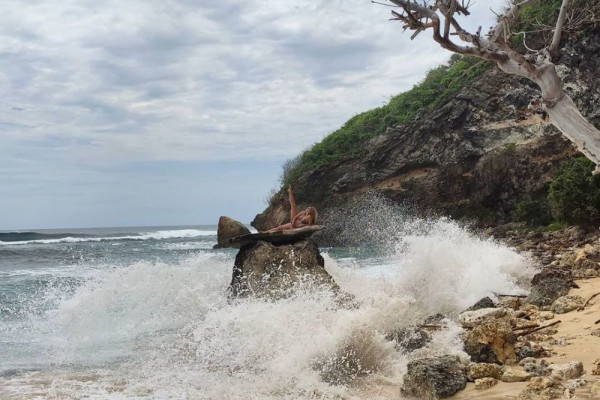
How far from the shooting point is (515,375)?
495cm

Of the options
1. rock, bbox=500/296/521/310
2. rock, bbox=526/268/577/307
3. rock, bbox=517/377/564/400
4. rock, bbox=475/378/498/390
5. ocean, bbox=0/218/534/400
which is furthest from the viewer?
rock, bbox=526/268/577/307

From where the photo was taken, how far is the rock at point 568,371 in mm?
4723

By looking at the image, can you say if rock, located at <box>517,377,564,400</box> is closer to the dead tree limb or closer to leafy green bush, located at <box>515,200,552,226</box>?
the dead tree limb

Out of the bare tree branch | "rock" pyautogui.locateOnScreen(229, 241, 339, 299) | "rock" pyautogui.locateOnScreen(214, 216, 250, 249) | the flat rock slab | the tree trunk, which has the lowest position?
"rock" pyautogui.locateOnScreen(229, 241, 339, 299)

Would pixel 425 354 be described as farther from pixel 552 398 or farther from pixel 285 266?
pixel 285 266

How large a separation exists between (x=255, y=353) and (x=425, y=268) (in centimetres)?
451

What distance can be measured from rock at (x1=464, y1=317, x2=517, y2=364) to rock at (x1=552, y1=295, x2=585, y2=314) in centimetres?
192

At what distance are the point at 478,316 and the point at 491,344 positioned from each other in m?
1.64

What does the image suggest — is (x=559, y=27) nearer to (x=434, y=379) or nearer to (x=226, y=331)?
(x=434, y=379)

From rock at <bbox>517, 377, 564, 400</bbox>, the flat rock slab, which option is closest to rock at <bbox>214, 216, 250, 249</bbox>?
the flat rock slab

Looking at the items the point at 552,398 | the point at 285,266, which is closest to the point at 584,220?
the point at 285,266

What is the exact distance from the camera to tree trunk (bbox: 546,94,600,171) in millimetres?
5234

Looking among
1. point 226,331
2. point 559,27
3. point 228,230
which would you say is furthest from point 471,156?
point 559,27

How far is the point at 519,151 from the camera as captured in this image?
93.4ft
